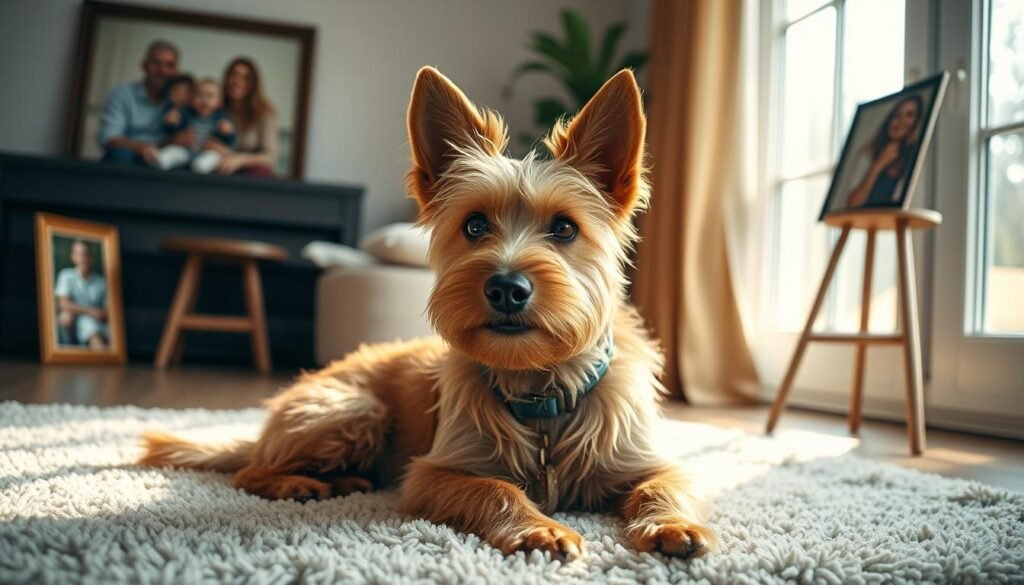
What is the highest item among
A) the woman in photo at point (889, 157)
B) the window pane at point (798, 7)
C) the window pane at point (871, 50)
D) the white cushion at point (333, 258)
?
the window pane at point (798, 7)

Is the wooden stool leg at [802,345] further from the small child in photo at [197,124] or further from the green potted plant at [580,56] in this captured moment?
the small child in photo at [197,124]

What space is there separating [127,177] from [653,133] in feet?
12.4

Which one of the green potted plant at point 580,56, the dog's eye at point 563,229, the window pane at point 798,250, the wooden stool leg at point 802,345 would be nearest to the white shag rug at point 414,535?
the dog's eye at point 563,229

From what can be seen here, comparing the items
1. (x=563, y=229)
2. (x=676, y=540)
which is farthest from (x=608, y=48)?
(x=676, y=540)

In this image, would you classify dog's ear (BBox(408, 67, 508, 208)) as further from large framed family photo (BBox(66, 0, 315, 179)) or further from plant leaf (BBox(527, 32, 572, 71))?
large framed family photo (BBox(66, 0, 315, 179))

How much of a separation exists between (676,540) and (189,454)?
3.99ft

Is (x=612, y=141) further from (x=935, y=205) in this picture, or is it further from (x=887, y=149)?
(x=935, y=205)

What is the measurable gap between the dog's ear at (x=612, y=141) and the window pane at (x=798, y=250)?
277cm

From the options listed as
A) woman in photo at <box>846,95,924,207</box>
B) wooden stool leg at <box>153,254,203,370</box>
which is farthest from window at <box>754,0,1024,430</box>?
wooden stool leg at <box>153,254,203,370</box>

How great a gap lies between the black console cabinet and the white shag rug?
3.64m

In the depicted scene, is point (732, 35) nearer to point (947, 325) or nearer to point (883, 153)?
point (883, 153)

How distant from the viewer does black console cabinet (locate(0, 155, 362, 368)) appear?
16.4 feet

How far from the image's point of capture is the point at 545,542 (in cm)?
110

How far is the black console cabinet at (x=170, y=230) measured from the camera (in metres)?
4.98
